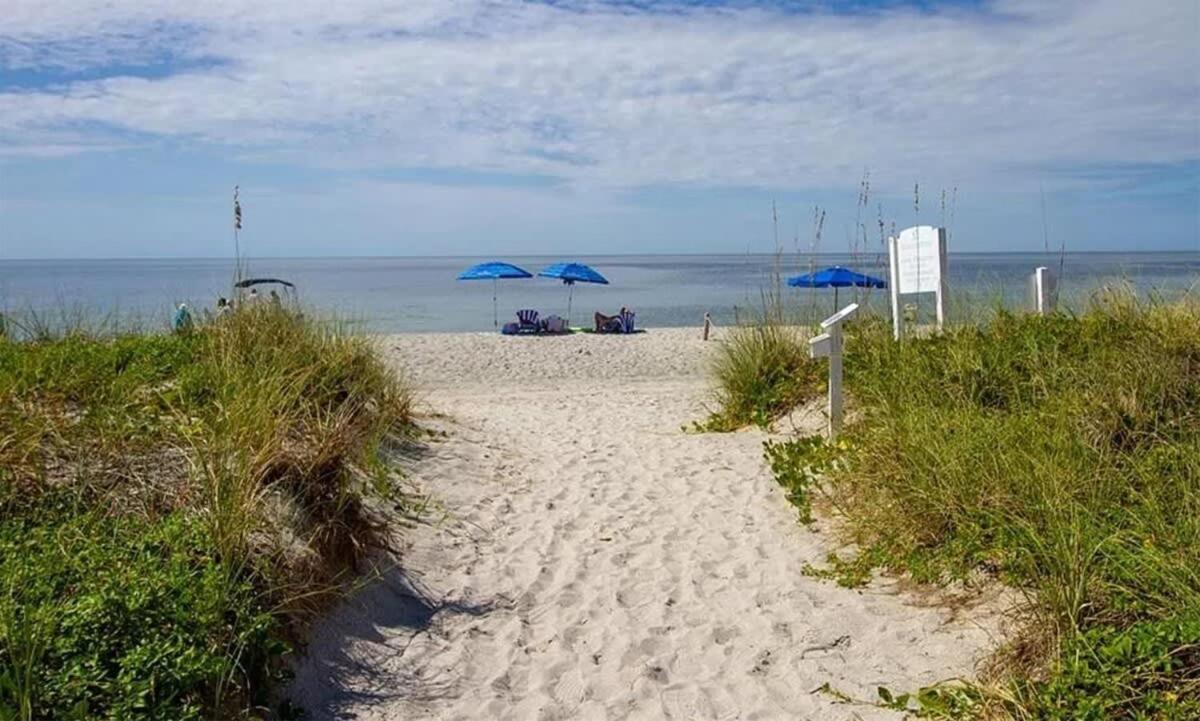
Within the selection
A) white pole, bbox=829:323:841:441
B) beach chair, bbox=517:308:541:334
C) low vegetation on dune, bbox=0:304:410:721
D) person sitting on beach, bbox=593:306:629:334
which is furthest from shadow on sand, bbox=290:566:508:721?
person sitting on beach, bbox=593:306:629:334

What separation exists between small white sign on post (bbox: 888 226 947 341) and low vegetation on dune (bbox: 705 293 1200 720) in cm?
109

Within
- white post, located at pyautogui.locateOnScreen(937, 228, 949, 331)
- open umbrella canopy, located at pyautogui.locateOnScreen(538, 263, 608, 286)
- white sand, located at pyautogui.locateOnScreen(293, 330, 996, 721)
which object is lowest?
white sand, located at pyautogui.locateOnScreen(293, 330, 996, 721)

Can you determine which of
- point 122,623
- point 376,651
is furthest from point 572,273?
point 122,623

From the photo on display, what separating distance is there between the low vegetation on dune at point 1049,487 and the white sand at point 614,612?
1.04ft

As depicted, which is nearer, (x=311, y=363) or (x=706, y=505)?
(x=706, y=505)

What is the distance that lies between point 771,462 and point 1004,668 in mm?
3728

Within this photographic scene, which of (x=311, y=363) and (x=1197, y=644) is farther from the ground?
(x=311, y=363)

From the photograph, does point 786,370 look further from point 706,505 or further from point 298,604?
point 298,604

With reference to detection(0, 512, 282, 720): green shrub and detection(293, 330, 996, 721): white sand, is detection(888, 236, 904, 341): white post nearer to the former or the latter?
detection(293, 330, 996, 721): white sand

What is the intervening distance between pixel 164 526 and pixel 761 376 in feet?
20.5

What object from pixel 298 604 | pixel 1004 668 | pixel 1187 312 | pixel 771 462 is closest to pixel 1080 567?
pixel 1004 668

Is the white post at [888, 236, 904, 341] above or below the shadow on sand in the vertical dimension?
above

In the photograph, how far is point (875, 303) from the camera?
10.9 m

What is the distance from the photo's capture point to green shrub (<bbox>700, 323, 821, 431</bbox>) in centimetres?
887
